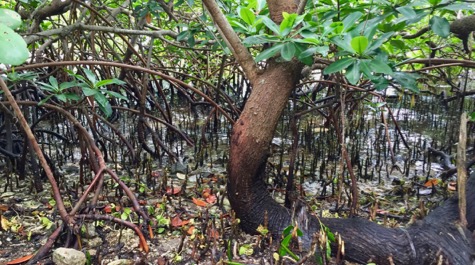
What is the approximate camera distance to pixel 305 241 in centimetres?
151

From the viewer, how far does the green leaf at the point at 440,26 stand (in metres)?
1.31

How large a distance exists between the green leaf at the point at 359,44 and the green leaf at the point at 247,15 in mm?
376

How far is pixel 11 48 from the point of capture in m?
0.67

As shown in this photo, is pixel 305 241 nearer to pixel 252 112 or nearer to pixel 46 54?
pixel 252 112

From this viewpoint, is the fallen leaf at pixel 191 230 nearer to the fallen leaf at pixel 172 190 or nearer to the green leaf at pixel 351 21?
the fallen leaf at pixel 172 190

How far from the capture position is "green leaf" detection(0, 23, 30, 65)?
66 cm

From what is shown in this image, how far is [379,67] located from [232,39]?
0.50 m

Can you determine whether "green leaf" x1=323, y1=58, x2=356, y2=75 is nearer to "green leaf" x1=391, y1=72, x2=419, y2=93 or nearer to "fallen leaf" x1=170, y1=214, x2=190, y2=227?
"green leaf" x1=391, y1=72, x2=419, y2=93

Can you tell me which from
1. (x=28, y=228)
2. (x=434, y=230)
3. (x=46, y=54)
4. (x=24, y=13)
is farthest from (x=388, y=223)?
(x=46, y=54)

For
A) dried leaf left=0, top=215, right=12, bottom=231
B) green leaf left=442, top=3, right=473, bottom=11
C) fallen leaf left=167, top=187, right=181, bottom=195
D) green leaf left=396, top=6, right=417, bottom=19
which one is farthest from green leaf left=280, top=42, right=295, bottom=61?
dried leaf left=0, top=215, right=12, bottom=231

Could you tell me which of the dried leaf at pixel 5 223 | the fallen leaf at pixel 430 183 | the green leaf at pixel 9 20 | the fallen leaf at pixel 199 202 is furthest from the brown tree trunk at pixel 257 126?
the fallen leaf at pixel 430 183

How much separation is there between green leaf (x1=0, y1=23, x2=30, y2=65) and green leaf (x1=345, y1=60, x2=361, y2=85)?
0.79 meters

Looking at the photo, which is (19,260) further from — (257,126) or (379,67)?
(379,67)

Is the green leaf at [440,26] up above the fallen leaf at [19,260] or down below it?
above
